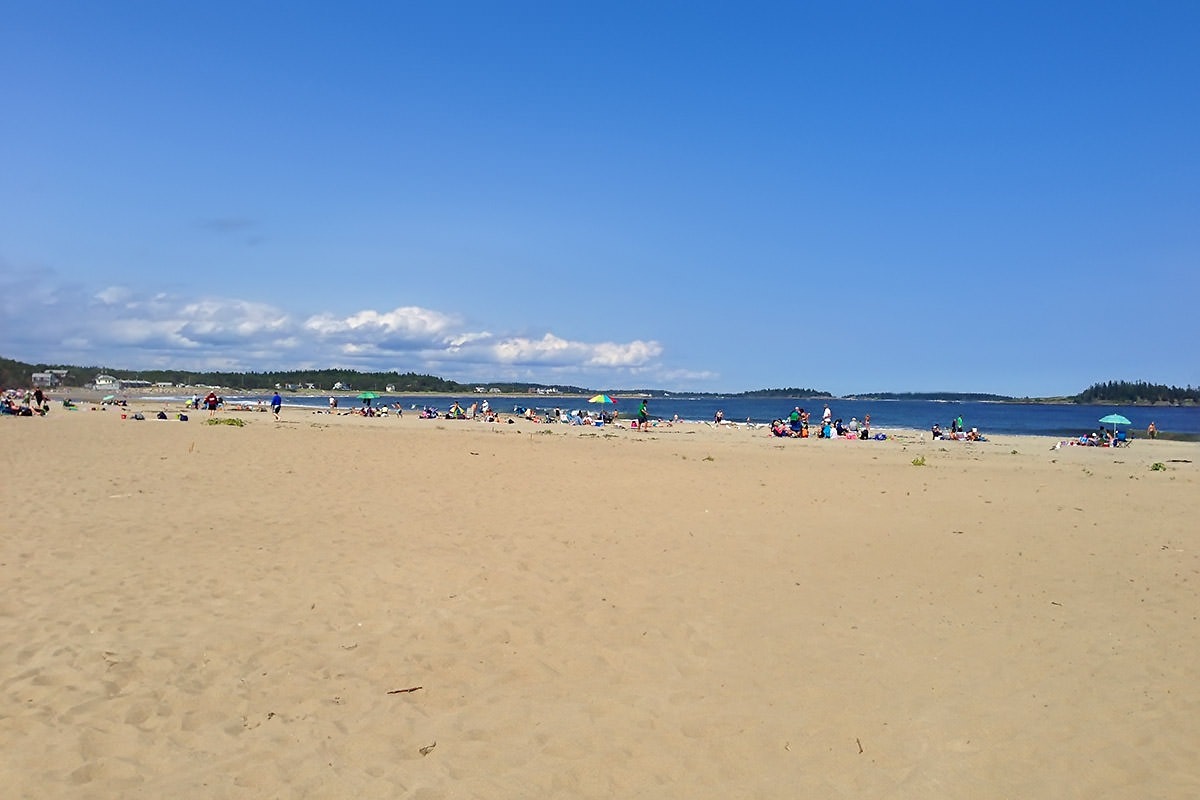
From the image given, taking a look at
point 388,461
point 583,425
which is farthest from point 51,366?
point 388,461

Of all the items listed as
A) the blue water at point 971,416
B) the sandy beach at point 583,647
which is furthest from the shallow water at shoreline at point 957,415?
the sandy beach at point 583,647

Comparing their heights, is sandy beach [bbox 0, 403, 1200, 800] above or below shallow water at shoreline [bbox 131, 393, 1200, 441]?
below

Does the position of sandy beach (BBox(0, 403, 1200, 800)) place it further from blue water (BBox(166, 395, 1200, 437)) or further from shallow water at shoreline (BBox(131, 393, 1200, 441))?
shallow water at shoreline (BBox(131, 393, 1200, 441))

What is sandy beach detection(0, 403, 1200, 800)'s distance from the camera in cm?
439

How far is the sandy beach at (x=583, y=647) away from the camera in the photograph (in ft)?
14.4

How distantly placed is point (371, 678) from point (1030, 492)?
49.7ft

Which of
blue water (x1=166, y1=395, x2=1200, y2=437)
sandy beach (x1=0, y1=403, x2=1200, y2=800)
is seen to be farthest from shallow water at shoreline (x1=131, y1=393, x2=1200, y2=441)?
sandy beach (x1=0, y1=403, x2=1200, y2=800)

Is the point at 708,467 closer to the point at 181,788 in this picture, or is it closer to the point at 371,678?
the point at 371,678

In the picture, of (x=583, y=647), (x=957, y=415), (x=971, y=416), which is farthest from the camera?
Answer: (x=957, y=415)

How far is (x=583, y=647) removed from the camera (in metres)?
6.41

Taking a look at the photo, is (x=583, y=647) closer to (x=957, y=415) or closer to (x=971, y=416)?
(x=971, y=416)

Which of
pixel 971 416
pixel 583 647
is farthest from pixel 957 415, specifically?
pixel 583 647

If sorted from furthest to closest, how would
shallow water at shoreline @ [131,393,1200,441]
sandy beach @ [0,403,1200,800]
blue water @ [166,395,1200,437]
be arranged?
blue water @ [166,395,1200,437], shallow water at shoreline @ [131,393,1200,441], sandy beach @ [0,403,1200,800]

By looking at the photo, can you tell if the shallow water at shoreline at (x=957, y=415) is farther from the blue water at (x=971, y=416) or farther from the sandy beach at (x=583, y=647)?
the sandy beach at (x=583, y=647)
